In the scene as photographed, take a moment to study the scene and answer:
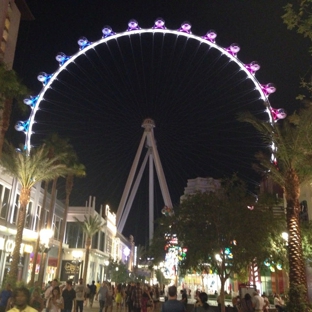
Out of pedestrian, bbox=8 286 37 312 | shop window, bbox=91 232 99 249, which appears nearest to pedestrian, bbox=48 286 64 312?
pedestrian, bbox=8 286 37 312

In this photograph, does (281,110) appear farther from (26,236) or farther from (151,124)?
(26,236)

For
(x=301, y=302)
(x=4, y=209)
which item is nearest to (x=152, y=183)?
(x=4, y=209)

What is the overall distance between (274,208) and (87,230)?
27621 mm

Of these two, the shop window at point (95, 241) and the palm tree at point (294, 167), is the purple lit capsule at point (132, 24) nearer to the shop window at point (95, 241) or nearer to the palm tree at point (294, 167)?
the palm tree at point (294, 167)

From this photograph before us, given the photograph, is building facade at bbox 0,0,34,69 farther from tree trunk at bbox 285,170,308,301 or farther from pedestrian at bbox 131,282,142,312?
tree trunk at bbox 285,170,308,301

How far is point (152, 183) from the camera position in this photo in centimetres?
5809

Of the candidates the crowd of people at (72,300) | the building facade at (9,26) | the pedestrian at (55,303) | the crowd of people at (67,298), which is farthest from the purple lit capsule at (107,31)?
the pedestrian at (55,303)

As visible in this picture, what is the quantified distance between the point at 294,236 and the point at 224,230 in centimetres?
377

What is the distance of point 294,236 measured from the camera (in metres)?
17.3

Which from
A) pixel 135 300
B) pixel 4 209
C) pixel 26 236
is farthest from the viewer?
pixel 26 236

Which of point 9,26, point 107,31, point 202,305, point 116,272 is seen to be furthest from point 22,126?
point 116,272

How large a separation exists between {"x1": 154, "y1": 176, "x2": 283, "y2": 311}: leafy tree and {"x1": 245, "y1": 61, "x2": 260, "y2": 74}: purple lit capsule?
14.8 meters

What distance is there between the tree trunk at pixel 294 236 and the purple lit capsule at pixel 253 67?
17.6m

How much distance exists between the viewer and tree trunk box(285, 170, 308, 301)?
1675 centimetres
